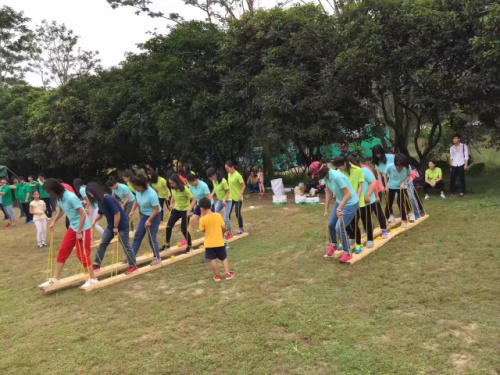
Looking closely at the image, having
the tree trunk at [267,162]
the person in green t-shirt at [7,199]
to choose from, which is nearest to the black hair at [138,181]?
the person in green t-shirt at [7,199]

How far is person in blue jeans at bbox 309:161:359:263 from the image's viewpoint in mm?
5645

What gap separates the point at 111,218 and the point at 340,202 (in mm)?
3702

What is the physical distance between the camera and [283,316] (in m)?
4.44

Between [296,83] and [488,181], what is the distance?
7.11 metres

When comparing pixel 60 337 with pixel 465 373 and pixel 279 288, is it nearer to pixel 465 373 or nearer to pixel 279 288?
pixel 279 288

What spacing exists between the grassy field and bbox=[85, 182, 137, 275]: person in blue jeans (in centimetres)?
55

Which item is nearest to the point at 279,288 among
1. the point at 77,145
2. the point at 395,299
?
the point at 395,299

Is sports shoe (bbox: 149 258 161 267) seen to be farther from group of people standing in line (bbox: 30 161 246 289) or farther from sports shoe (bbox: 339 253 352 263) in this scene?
sports shoe (bbox: 339 253 352 263)

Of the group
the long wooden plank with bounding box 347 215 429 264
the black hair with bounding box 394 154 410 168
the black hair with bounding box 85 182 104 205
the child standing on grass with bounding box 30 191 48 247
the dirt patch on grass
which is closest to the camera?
the dirt patch on grass

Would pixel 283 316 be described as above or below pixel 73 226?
below

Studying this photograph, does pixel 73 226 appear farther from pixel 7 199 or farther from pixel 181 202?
pixel 7 199

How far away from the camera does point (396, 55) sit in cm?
1058

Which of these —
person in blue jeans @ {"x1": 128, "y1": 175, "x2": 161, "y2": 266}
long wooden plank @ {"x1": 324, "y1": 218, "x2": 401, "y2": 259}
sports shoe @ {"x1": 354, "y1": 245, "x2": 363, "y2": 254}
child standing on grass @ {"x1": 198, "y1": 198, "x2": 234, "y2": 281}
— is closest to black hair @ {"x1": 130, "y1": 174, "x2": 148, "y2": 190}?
person in blue jeans @ {"x1": 128, "y1": 175, "x2": 161, "y2": 266}

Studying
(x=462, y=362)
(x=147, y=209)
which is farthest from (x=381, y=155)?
(x=462, y=362)
